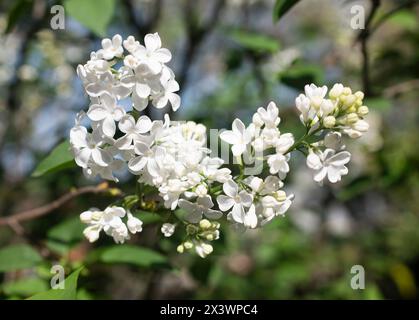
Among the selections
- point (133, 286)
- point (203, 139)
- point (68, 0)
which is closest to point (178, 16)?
point (133, 286)

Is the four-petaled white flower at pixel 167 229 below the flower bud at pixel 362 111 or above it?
below

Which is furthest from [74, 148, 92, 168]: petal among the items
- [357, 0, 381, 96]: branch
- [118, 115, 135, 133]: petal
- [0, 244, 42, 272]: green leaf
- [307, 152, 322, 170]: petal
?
[357, 0, 381, 96]: branch

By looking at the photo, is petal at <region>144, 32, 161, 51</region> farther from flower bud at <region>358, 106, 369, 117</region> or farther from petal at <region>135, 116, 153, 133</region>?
flower bud at <region>358, 106, 369, 117</region>

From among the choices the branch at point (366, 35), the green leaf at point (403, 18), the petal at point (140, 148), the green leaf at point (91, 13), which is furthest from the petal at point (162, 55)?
the green leaf at point (403, 18)

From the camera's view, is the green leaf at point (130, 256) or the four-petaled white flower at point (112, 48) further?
the green leaf at point (130, 256)

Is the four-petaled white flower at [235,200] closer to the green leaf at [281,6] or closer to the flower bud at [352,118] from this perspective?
the flower bud at [352,118]

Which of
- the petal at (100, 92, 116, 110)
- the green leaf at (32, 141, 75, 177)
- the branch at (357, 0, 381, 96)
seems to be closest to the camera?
the petal at (100, 92, 116, 110)

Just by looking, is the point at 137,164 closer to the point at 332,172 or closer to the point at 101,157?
the point at 101,157
